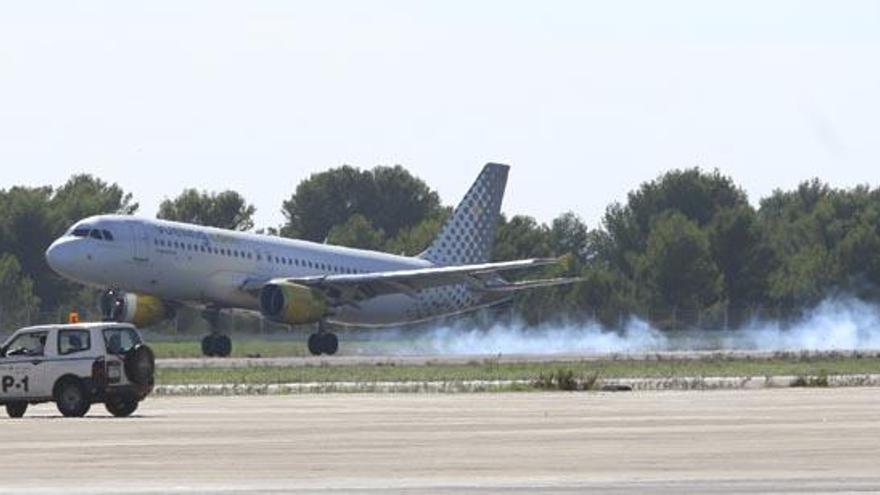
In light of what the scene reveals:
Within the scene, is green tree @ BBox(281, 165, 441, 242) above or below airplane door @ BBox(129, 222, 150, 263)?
above

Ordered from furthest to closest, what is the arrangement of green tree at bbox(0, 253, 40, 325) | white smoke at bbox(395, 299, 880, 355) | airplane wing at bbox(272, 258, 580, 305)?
1. green tree at bbox(0, 253, 40, 325)
2. white smoke at bbox(395, 299, 880, 355)
3. airplane wing at bbox(272, 258, 580, 305)

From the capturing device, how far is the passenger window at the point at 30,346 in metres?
49.8

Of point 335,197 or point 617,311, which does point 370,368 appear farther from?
point 335,197

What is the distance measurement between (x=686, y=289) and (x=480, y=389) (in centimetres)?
6725

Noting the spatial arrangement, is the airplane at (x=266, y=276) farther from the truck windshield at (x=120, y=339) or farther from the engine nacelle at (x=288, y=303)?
the truck windshield at (x=120, y=339)

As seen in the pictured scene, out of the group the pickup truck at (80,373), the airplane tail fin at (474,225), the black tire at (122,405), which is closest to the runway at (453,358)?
the airplane tail fin at (474,225)

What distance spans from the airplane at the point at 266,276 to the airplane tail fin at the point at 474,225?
7 cm

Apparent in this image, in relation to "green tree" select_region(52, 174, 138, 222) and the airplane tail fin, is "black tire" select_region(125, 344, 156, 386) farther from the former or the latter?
"green tree" select_region(52, 174, 138, 222)

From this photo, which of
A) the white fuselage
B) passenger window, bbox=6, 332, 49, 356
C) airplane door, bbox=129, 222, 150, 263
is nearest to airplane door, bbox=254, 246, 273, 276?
the white fuselage

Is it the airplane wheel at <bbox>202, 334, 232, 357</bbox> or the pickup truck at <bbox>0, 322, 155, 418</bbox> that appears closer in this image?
the pickup truck at <bbox>0, 322, 155, 418</bbox>

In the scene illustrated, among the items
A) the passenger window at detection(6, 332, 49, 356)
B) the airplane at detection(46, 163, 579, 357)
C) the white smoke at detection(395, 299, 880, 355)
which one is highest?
the airplane at detection(46, 163, 579, 357)

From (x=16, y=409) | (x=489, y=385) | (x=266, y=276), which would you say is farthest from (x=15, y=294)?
(x=16, y=409)

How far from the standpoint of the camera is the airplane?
8594 centimetres

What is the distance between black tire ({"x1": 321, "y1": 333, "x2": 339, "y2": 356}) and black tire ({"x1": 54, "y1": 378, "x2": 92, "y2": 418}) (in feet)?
136
